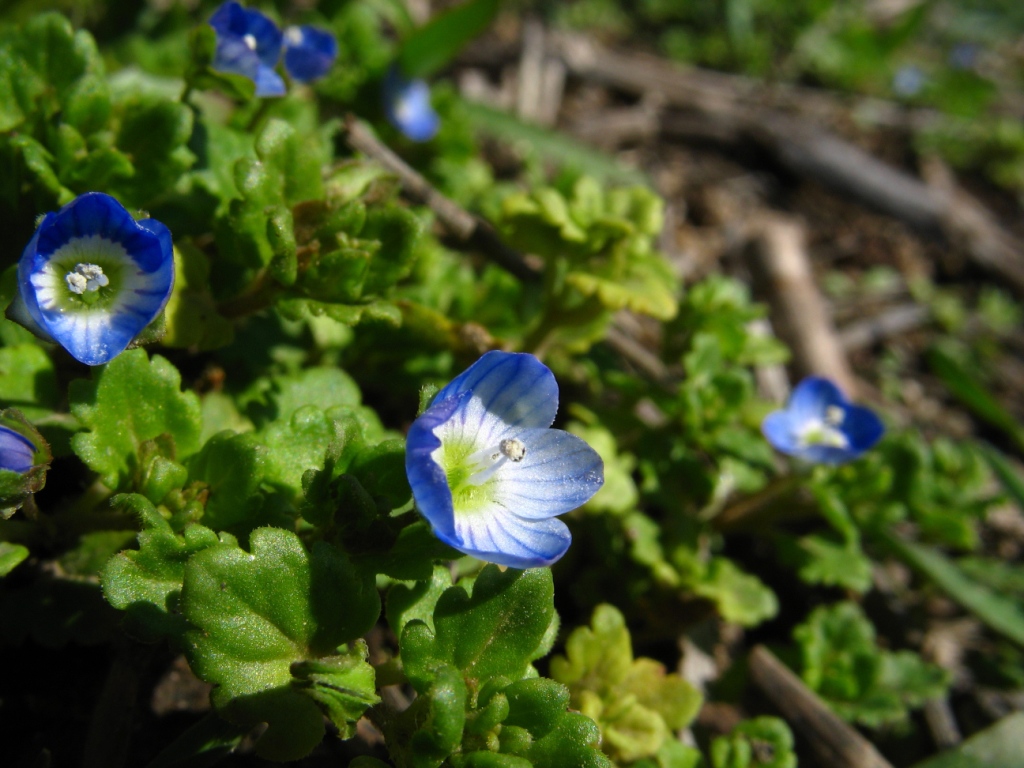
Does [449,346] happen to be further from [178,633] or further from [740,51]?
Answer: [740,51]

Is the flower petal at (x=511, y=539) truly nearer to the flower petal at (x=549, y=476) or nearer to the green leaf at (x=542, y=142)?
the flower petal at (x=549, y=476)

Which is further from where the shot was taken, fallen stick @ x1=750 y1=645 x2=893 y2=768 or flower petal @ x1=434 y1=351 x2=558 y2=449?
fallen stick @ x1=750 y1=645 x2=893 y2=768

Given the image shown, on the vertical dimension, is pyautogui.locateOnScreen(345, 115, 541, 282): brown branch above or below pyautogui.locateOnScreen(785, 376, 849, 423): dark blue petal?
above

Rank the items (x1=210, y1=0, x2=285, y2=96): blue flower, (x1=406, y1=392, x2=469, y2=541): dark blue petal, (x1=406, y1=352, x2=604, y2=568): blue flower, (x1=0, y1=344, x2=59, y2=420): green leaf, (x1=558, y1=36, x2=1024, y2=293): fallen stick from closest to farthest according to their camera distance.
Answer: (x1=406, y1=392, x2=469, y2=541): dark blue petal → (x1=406, y1=352, x2=604, y2=568): blue flower → (x1=0, y1=344, x2=59, y2=420): green leaf → (x1=210, y1=0, x2=285, y2=96): blue flower → (x1=558, y1=36, x2=1024, y2=293): fallen stick

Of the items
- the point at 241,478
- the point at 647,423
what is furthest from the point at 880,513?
the point at 241,478

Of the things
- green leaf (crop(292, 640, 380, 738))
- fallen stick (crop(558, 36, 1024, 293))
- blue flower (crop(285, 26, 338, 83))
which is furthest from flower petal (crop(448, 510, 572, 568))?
fallen stick (crop(558, 36, 1024, 293))

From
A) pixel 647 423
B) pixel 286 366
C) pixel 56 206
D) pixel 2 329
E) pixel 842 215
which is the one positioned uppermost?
pixel 56 206

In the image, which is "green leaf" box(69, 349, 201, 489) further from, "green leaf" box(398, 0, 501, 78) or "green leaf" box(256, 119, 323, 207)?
"green leaf" box(398, 0, 501, 78)
